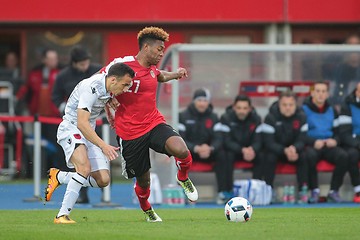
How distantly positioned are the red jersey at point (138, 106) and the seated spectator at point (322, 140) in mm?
5734

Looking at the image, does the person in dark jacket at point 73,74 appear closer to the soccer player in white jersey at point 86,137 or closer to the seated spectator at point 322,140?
the seated spectator at point 322,140

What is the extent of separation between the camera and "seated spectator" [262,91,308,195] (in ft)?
62.0

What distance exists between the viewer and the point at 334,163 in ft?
63.1

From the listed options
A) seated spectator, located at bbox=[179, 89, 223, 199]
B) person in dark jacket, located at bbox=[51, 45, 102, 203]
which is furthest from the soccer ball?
Result: person in dark jacket, located at bbox=[51, 45, 102, 203]

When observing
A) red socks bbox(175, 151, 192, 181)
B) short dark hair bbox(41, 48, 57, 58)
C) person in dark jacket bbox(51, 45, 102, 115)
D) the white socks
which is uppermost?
short dark hair bbox(41, 48, 57, 58)

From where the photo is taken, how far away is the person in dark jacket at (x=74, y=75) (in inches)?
730

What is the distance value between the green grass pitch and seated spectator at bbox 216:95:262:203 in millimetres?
2415

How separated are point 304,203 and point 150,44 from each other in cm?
594

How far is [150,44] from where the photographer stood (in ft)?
45.6

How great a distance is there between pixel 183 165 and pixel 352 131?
626cm
